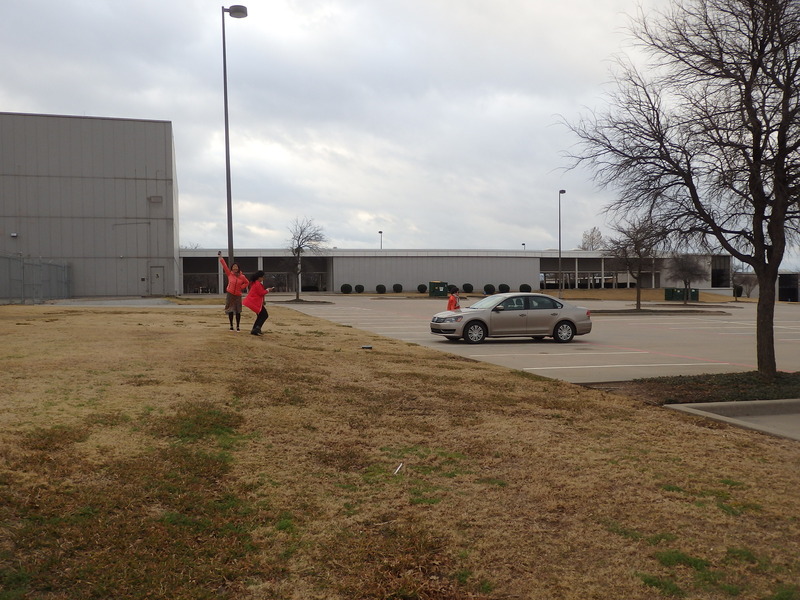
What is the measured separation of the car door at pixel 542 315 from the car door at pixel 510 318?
0.64 feet

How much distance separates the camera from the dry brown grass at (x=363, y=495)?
11.8 feet

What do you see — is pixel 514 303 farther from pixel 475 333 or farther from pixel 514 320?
pixel 475 333

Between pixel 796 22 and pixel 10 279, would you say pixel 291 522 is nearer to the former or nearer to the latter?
pixel 796 22

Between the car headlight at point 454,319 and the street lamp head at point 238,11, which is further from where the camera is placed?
the street lamp head at point 238,11

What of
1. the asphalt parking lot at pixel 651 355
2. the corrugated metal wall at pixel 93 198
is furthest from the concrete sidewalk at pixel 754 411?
the corrugated metal wall at pixel 93 198

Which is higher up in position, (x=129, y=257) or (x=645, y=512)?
(x=129, y=257)

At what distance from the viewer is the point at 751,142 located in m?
9.88

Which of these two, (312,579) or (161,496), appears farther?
(161,496)

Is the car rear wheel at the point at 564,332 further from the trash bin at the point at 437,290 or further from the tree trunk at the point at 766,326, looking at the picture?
the trash bin at the point at 437,290

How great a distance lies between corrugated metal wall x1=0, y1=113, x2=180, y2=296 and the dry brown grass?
138 ft

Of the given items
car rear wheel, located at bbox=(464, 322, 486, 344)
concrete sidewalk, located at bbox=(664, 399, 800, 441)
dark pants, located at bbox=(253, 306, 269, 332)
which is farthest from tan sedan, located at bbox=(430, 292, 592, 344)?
concrete sidewalk, located at bbox=(664, 399, 800, 441)

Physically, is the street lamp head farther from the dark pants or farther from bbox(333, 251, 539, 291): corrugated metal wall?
bbox(333, 251, 539, 291): corrugated metal wall

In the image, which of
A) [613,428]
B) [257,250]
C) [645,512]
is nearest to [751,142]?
[613,428]

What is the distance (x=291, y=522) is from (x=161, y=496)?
2.89 ft
